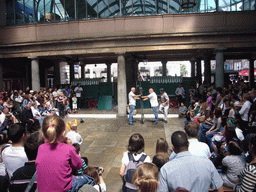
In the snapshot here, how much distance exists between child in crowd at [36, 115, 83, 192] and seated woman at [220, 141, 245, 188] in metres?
2.83

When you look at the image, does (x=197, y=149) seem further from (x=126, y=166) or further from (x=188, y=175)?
(x=188, y=175)

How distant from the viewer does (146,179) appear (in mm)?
2154

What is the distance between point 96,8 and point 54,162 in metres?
13.4

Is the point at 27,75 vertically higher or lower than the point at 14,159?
higher

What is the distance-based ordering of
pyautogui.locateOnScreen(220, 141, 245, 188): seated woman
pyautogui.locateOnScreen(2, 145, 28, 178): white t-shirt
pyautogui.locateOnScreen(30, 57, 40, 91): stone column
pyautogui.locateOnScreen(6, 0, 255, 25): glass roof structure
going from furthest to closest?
pyautogui.locateOnScreen(30, 57, 40, 91): stone column
pyautogui.locateOnScreen(6, 0, 255, 25): glass roof structure
pyautogui.locateOnScreen(220, 141, 245, 188): seated woman
pyautogui.locateOnScreen(2, 145, 28, 178): white t-shirt

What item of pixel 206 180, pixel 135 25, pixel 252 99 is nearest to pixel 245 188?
pixel 206 180

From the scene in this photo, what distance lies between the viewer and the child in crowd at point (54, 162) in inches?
96.3

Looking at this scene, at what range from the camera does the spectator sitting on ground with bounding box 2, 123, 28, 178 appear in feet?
10.4

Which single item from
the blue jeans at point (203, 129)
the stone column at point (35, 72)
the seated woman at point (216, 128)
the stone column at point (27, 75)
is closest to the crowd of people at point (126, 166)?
the seated woman at point (216, 128)

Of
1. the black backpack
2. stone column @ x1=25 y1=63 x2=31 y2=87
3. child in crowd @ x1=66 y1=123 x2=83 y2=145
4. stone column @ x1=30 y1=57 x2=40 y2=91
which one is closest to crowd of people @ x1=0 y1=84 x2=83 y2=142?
stone column @ x1=30 y1=57 x2=40 y2=91

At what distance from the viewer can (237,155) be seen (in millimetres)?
3994

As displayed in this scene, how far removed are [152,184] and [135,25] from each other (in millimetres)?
12512

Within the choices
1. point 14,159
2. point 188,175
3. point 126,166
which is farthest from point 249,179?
point 14,159

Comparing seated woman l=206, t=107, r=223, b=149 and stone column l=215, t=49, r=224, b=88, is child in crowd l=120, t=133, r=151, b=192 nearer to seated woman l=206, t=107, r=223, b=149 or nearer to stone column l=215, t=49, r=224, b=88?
seated woman l=206, t=107, r=223, b=149
